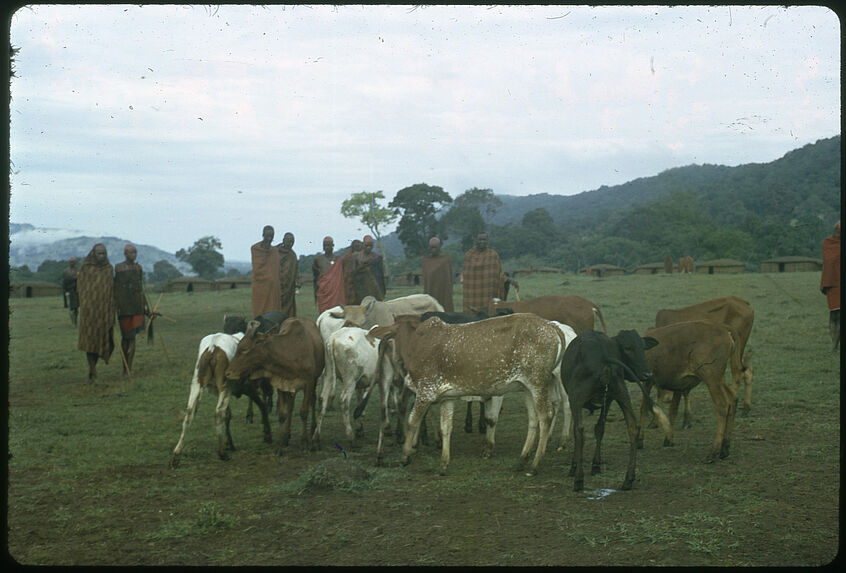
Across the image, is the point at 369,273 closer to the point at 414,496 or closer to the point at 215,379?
the point at 215,379

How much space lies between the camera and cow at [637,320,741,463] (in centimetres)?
797

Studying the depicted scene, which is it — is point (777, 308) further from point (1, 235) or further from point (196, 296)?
point (196, 296)

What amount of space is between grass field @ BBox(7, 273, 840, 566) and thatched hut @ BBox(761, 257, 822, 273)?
2847cm

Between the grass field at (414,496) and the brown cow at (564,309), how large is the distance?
160 cm

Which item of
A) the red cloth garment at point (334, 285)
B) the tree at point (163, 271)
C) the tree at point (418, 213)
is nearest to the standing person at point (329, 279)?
the red cloth garment at point (334, 285)

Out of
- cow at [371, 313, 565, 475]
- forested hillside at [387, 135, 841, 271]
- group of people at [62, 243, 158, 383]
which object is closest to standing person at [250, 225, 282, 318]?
group of people at [62, 243, 158, 383]

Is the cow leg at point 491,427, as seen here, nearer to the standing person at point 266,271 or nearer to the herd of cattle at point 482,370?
the herd of cattle at point 482,370

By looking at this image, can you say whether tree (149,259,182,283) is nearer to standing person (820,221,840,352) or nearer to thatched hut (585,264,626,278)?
thatched hut (585,264,626,278)

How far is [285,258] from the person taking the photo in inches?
498

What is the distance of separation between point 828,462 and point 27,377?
46.5ft

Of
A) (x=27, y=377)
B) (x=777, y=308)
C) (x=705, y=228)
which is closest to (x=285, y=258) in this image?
(x=27, y=377)

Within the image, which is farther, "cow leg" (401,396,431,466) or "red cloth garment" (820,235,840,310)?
"red cloth garment" (820,235,840,310)

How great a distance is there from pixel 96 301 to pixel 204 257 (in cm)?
3377

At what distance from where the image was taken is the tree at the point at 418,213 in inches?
1561
